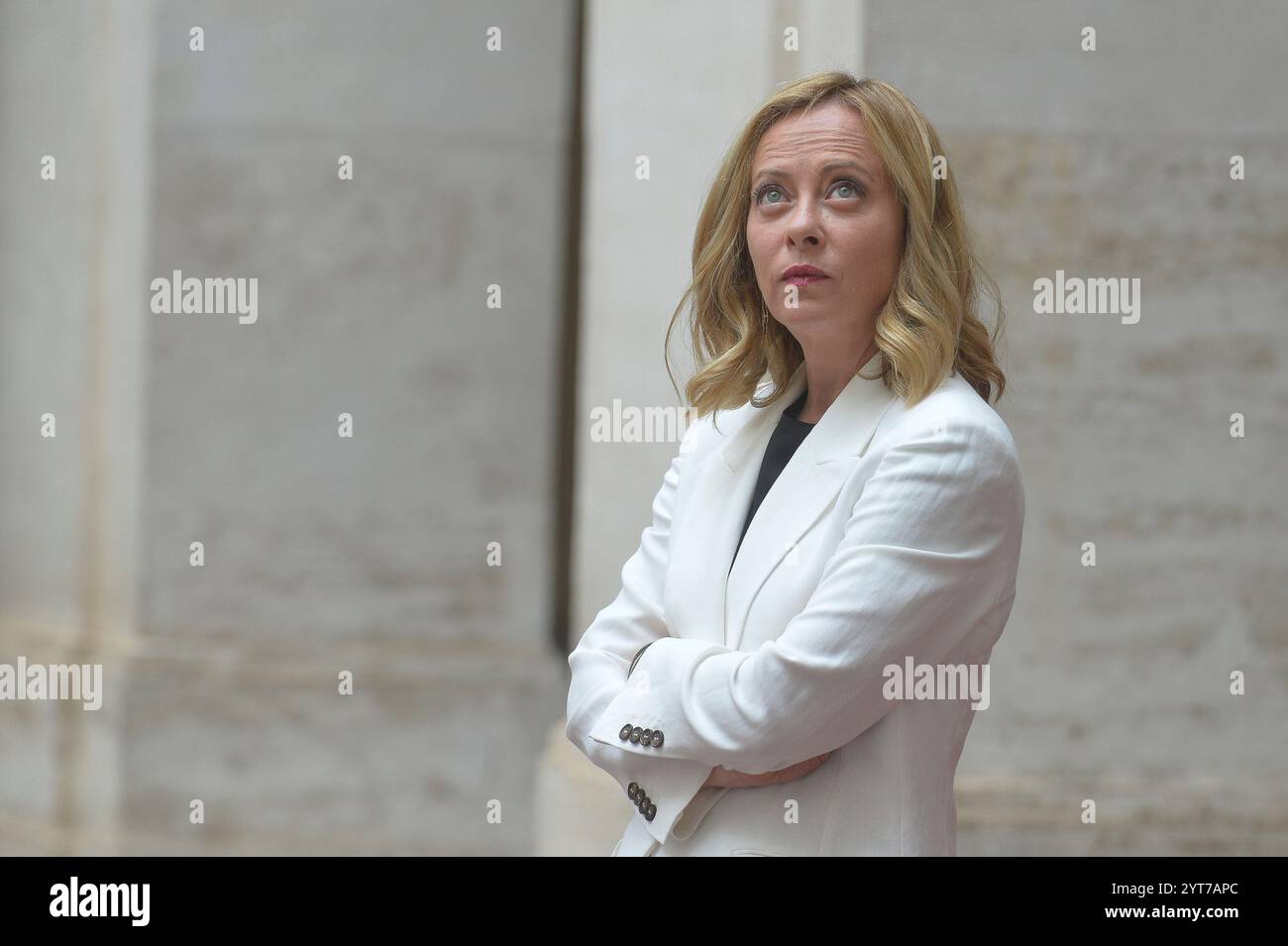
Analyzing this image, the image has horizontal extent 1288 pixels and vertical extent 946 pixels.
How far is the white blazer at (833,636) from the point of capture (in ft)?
8.57

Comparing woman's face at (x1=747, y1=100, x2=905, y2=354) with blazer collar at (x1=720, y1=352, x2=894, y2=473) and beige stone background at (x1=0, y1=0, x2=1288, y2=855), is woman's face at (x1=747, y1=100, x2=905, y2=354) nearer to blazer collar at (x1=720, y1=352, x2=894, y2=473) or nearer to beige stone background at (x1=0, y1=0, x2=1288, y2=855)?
blazer collar at (x1=720, y1=352, x2=894, y2=473)

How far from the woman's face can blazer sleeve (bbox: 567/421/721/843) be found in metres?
0.52

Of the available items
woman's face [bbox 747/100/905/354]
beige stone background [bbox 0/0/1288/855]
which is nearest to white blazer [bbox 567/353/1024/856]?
woman's face [bbox 747/100/905/354]

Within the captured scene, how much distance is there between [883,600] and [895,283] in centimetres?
64

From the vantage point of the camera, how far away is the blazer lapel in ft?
9.21

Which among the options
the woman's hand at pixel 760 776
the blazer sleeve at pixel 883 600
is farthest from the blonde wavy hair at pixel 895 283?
the woman's hand at pixel 760 776

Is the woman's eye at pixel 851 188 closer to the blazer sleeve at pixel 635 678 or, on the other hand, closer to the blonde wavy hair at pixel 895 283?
the blonde wavy hair at pixel 895 283

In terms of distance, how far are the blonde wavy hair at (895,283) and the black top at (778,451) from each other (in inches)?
3.2

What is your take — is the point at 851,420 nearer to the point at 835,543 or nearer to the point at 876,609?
the point at 835,543

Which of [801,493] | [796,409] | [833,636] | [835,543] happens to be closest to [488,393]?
[796,409]

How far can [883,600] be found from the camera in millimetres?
2598

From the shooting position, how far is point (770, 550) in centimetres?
283
